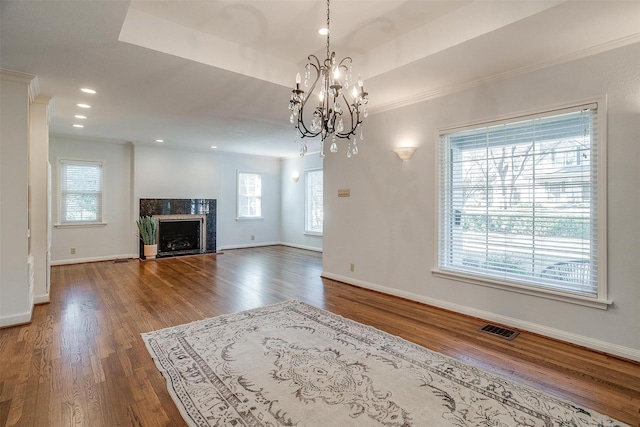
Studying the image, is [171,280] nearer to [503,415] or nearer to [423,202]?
[423,202]

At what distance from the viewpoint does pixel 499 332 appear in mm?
3121

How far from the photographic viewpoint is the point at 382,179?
4473 mm

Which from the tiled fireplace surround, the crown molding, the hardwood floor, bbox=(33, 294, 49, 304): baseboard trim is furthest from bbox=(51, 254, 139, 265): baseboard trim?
the crown molding

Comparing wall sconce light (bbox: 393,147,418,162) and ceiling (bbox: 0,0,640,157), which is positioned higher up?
ceiling (bbox: 0,0,640,157)

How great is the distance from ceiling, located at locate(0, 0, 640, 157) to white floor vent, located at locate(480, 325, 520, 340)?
2.57m

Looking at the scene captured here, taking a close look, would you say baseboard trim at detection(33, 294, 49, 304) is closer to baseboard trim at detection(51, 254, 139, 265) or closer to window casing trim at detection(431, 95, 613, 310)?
baseboard trim at detection(51, 254, 139, 265)

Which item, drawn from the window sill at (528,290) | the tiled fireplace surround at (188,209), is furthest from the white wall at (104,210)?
the window sill at (528,290)

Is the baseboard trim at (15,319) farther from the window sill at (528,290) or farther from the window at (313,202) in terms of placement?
the window at (313,202)

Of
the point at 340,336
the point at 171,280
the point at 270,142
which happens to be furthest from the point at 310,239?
the point at 340,336

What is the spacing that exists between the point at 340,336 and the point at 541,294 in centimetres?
198

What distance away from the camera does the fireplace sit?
752cm

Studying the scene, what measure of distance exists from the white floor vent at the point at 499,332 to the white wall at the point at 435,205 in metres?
0.15

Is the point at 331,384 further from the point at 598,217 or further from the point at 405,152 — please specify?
the point at 405,152

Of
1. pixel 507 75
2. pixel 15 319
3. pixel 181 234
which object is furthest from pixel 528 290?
pixel 181 234
